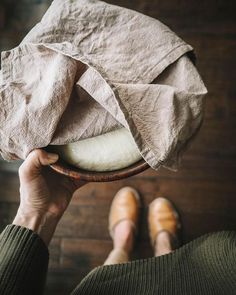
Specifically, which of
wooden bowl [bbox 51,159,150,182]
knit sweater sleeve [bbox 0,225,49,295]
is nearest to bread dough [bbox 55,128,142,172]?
wooden bowl [bbox 51,159,150,182]

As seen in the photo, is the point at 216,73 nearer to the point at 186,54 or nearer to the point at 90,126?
the point at 186,54

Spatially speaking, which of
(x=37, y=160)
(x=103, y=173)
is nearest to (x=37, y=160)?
(x=37, y=160)

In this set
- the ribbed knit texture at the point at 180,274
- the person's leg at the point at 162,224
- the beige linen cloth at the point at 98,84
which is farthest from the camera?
the person's leg at the point at 162,224

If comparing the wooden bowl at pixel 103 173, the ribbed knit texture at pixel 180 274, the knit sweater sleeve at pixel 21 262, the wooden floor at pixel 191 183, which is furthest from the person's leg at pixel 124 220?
the wooden bowl at pixel 103 173

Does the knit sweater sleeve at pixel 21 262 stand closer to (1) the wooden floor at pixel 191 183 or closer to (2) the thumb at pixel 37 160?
(2) the thumb at pixel 37 160

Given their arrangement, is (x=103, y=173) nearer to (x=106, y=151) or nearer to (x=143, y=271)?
(x=106, y=151)

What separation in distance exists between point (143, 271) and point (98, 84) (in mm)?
451

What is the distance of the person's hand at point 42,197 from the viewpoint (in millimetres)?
720

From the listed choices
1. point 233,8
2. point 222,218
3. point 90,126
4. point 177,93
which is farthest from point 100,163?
point 233,8

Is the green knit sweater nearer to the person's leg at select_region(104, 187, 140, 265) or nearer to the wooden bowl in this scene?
the wooden bowl

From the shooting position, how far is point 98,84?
562 millimetres

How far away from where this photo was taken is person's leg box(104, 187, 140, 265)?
1165mm

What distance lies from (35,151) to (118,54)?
0.73 feet

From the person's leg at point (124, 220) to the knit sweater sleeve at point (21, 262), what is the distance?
48 centimetres
